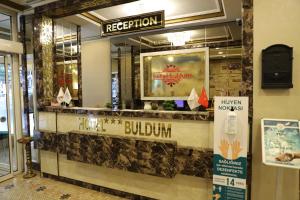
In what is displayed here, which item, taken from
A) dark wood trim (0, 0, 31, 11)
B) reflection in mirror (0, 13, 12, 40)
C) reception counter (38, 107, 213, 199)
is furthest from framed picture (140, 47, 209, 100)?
reflection in mirror (0, 13, 12, 40)

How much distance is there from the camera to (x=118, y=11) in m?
Answer: 4.33

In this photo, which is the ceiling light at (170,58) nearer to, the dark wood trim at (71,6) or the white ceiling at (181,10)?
the white ceiling at (181,10)

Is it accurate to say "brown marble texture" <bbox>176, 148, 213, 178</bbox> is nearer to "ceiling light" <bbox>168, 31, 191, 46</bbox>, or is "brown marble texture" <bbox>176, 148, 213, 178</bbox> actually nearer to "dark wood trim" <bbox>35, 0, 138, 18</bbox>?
"dark wood trim" <bbox>35, 0, 138, 18</bbox>

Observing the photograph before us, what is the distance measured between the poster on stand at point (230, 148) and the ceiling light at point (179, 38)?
9.63 feet

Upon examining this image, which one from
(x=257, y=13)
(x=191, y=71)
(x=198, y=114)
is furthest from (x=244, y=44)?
(x=191, y=71)

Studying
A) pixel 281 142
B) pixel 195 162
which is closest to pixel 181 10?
pixel 195 162

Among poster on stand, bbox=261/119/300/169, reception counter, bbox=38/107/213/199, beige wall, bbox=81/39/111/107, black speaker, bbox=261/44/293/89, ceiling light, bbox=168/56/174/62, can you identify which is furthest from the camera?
beige wall, bbox=81/39/111/107

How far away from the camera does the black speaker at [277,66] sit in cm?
210

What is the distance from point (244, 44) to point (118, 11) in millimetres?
2880

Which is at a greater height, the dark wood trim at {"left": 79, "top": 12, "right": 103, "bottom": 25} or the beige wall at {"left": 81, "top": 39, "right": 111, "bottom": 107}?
the dark wood trim at {"left": 79, "top": 12, "right": 103, "bottom": 25}

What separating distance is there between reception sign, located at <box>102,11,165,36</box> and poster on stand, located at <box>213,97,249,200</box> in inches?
52.3

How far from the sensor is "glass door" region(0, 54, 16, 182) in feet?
12.7

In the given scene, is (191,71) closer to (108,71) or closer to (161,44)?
(161,44)

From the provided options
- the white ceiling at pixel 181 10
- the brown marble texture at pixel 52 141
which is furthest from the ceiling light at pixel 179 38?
the brown marble texture at pixel 52 141
